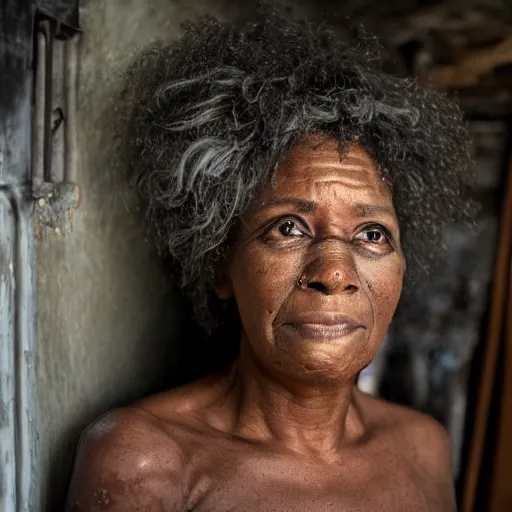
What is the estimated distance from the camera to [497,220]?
2084 millimetres

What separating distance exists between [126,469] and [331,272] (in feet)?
1.59

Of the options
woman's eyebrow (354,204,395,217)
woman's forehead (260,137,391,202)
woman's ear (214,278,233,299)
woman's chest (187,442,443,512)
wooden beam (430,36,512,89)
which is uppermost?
wooden beam (430,36,512,89)

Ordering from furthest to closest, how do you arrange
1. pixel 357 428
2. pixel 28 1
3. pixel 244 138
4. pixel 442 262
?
pixel 442 262
pixel 357 428
pixel 244 138
pixel 28 1

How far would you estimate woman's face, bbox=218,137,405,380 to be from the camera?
1.29 metres

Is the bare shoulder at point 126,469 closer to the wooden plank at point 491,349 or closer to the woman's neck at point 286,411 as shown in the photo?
the woman's neck at point 286,411

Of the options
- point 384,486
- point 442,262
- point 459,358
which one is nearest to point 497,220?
point 442,262

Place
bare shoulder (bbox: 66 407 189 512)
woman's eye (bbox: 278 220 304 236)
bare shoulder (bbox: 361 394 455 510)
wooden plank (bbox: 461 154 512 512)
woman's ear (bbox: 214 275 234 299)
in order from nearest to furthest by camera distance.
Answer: bare shoulder (bbox: 66 407 189 512), woman's eye (bbox: 278 220 304 236), woman's ear (bbox: 214 275 234 299), bare shoulder (bbox: 361 394 455 510), wooden plank (bbox: 461 154 512 512)

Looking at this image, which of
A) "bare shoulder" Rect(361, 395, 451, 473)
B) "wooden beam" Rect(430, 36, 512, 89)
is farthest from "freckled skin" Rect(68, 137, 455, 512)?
"wooden beam" Rect(430, 36, 512, 89)

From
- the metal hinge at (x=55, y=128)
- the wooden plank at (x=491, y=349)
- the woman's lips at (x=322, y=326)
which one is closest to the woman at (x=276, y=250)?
the woman's lips at (x=322, y=326)

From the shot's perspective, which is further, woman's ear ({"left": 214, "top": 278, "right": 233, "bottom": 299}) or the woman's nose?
woman's ear ({"left": 214, "top": 278, "right": 233, "bottom": 299})

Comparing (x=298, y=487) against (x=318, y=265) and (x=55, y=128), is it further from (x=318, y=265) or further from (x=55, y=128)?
(x=55, y=128)

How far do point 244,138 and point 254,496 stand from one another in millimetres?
657

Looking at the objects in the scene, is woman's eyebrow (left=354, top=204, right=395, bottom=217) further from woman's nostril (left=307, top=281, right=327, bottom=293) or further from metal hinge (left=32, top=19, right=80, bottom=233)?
metal hinge (left=32, top=19, right=80, bottom=233)

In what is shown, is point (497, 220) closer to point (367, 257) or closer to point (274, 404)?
point (367, 257)
